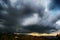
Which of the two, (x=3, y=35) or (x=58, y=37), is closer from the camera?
(x=3, y=35)

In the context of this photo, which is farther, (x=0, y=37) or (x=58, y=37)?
(x=58, y=37)

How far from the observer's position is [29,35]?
25156mm

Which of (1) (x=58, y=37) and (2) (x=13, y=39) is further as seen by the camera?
(1) (x=58, y=37)

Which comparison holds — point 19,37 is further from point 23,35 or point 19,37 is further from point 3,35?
point 3,35

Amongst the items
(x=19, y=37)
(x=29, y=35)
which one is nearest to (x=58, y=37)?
(x=29, y=35)

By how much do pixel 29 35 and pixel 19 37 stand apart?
191 centimetres

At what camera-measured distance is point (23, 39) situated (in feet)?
81.2

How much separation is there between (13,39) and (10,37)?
669 millimetres

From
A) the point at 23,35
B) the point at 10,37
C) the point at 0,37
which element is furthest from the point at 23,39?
the point at 0,37

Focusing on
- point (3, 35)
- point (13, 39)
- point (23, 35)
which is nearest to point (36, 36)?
point (23, 35)

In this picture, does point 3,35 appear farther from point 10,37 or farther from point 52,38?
point 52,38

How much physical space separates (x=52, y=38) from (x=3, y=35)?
9.24m

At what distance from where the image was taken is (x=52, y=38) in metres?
25.6

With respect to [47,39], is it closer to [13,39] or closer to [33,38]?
[33,38]
